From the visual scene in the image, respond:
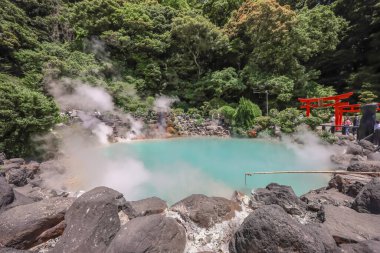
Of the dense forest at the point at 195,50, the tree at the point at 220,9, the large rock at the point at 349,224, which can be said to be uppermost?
the tree at the point at 220,9

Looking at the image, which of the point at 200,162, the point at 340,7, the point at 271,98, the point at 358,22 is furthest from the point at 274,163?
the point at 340,7

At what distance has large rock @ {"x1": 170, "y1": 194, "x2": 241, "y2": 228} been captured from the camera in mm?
3338

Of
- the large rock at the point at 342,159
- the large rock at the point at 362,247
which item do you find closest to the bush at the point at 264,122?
the large rock at the point at 342,159

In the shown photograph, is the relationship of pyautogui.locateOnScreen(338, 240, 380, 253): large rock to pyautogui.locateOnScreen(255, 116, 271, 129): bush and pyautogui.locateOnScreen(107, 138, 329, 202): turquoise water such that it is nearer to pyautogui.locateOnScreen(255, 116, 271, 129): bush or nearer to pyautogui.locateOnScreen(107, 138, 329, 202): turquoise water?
pyautogui.locateOnScreen(107, 138, 329, 202): turquoise water

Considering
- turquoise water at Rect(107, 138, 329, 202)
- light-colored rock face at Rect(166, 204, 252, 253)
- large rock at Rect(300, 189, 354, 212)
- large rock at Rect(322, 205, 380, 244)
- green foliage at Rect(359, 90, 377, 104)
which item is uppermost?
green foliage at Rect(359, 90, 377, 104)

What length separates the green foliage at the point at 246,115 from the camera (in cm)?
1338

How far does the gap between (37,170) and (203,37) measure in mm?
14773

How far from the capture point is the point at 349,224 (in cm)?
288

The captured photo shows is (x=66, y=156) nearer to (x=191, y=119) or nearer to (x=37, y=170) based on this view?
(x=37, y=170)

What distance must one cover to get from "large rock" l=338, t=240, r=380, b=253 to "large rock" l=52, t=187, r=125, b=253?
9.40ft

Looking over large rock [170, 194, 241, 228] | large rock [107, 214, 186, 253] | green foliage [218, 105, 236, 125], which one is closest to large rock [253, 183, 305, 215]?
large rock [170, 194, 241, 228]

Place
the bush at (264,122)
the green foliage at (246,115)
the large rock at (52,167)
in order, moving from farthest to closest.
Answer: the green foliage at (246,115), the bush at (264,122), the large rock at (52,167)

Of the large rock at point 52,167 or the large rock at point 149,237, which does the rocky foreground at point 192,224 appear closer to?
the large rock at point 149,237

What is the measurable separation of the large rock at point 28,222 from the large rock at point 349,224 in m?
3.82
